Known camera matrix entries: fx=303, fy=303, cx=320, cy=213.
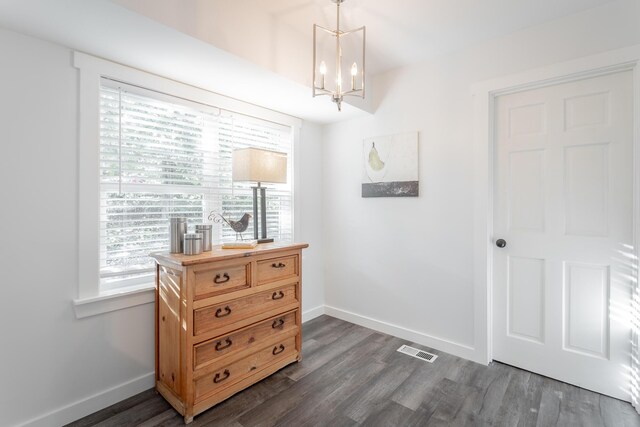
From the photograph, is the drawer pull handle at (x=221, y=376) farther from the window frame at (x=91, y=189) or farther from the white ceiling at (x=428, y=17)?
the white ceiling at (x=428, y=17)

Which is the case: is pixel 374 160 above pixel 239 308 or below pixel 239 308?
above

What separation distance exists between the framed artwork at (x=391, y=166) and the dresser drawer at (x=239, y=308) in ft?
4.27

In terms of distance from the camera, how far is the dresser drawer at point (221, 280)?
5.97 feet

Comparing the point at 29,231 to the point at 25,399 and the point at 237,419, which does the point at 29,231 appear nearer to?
the point at 25,399

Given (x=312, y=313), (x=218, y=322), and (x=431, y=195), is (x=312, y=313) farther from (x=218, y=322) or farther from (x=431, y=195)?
(x=431, y=195)

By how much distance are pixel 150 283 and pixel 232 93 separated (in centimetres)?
161

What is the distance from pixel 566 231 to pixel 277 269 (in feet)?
6.82

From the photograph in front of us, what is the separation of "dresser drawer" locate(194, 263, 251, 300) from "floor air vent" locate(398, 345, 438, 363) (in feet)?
5.00

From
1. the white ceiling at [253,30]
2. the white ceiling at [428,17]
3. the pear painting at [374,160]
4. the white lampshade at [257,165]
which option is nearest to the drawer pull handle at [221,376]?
the white lampshade at [257,165]

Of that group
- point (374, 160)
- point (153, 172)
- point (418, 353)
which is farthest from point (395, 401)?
point (153, 172)

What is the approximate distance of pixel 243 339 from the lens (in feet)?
6.75

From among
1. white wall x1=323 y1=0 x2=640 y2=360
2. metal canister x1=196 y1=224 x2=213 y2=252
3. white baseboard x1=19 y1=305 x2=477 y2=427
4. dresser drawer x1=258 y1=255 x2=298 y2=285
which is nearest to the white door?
white wall x1=323 y1=0 x2=640 y2=360

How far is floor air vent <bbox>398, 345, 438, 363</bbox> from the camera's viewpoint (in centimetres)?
251

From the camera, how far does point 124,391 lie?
1.99m
